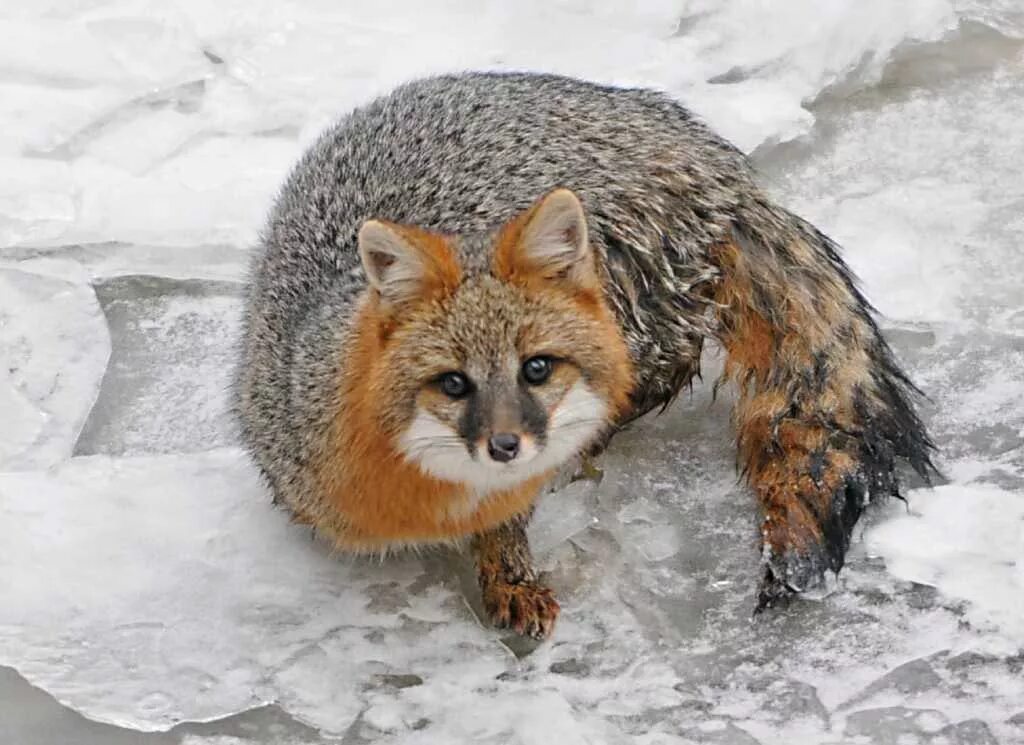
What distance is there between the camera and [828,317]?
16.5ft

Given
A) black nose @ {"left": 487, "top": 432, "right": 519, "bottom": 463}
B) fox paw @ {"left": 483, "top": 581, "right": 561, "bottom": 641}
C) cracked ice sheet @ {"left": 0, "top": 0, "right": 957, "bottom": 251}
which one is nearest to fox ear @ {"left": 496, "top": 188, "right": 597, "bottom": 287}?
black nose @ {"left": 487, "top": 432, "right": 519, "bottom": 463}

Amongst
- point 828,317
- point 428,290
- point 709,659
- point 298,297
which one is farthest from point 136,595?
point 828,317

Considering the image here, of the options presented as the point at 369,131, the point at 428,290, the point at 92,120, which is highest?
the point at 428,290

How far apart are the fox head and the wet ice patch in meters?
1.09

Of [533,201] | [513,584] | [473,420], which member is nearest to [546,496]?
[513,584]

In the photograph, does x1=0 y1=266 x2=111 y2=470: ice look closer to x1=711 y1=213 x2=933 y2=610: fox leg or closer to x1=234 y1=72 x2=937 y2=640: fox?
x1=234 y1=72 x2=937 y2=640: fox

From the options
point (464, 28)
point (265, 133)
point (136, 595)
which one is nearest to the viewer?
point (136, 595)

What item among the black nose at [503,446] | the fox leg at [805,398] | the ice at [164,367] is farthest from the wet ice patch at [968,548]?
the ice at [164,367]

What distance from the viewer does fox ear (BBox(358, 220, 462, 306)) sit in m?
3.94

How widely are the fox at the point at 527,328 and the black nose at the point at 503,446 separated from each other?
11 millimetres

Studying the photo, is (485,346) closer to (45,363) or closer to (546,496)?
(546,496)

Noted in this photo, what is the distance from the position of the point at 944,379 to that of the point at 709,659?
1563 millimetres

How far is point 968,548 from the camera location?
454cm

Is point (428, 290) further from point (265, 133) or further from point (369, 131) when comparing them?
point (265, 133)
